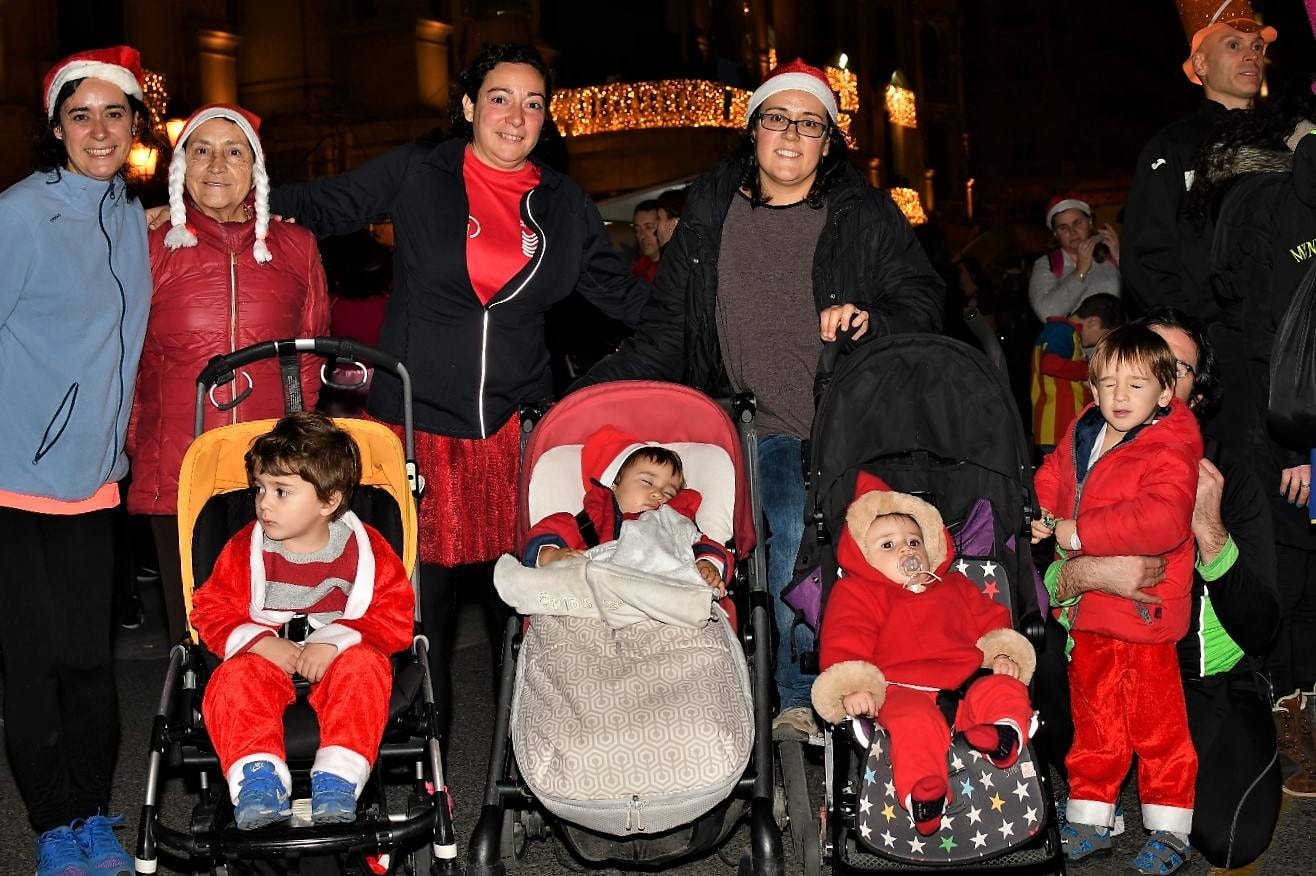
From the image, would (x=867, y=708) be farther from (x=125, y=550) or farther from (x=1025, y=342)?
(x=1025, y=342)

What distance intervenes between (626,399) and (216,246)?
1.31 metres

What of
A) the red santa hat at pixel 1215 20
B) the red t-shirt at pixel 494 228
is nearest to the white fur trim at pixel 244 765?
the red t-shirt at pixel 494 228

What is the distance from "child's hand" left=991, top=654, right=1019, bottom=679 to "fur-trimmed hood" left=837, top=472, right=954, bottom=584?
341 mm

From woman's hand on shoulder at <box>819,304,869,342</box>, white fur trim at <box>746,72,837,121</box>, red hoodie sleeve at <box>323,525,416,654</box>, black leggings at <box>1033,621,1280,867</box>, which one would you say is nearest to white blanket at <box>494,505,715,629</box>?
red hoodie sleeve at <box>323,525,416,654</box>

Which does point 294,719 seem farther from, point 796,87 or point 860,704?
point 796,87

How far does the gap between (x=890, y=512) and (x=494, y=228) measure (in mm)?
1592

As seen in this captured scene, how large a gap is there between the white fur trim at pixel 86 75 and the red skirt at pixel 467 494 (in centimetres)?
129

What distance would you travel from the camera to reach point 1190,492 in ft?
12.8

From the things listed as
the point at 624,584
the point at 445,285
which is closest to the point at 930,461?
the point at 624,584

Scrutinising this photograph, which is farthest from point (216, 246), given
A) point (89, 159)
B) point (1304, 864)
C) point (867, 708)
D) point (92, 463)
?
point (1304, 864)

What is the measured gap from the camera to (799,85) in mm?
4465

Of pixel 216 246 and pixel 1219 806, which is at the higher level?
pixel 216 246

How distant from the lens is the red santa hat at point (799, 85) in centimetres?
447

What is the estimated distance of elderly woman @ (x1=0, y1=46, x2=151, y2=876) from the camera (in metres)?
3.90
